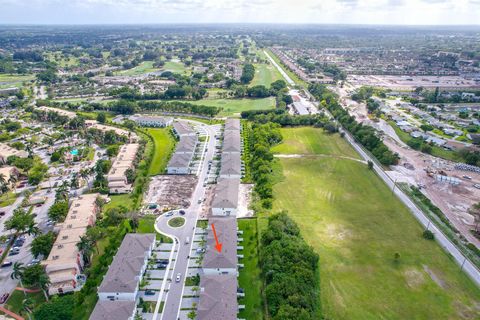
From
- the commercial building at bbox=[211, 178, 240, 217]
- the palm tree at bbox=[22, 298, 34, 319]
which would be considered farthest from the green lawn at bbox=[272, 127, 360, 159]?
the palm tree at bbox=[22, 298, 34, 319]

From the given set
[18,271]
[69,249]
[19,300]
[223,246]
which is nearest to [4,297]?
[19,300]

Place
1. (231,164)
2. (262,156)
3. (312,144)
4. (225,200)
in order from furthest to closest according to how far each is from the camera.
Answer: (312,144) → (262,156) → (231,164) → (225,200)

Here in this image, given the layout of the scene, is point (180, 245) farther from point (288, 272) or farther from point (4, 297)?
point (4, 297)

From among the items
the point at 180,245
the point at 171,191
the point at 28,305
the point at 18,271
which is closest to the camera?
the point at 28,305

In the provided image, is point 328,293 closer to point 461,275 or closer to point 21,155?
point 461,275

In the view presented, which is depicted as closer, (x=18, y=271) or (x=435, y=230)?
(x=18, y=271)

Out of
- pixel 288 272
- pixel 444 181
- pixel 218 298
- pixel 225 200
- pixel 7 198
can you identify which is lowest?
pixel 7 198

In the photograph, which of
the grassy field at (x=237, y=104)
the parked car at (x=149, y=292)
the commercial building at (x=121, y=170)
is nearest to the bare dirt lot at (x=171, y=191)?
the commercial building at (x=121, y=170)

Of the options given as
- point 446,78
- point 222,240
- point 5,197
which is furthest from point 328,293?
point 446,78

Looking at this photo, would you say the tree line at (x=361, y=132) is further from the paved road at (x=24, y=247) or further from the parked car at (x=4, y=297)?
the parked car at (x=4, y=297)
